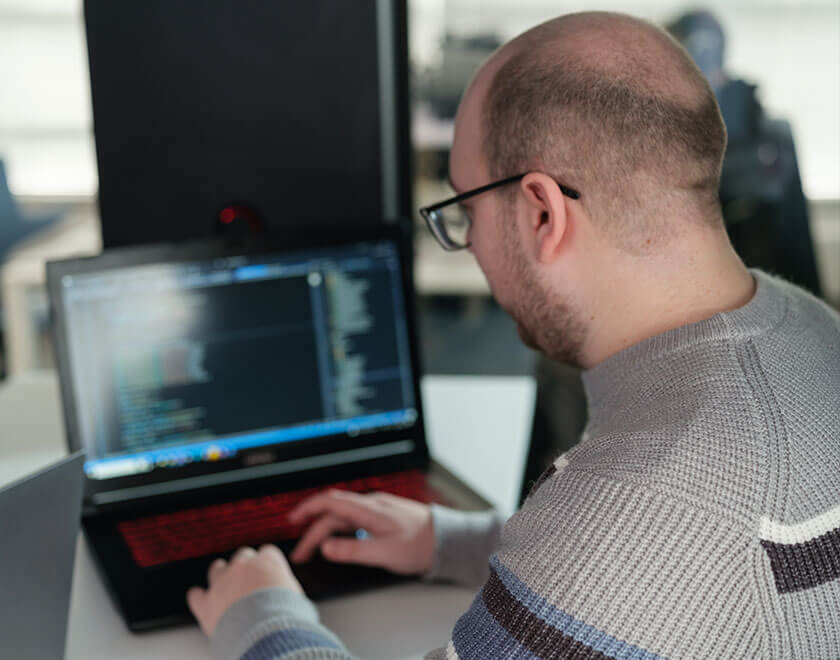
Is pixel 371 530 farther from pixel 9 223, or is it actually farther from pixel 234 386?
pixel 9 223

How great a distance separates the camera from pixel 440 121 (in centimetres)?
394

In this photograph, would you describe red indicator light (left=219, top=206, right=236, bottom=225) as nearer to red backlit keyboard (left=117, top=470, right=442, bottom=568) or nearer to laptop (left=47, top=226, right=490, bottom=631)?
laptop (left=47, top=226, right=490, bottom=631)

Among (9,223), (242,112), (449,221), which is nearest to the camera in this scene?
(449,221)

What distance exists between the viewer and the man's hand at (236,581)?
0.84m

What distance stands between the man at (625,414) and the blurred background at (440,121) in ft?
8.47

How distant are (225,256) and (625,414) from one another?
602 millimetres

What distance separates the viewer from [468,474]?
1230mm

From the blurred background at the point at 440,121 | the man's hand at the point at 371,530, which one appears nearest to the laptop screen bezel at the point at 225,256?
the man's hand at the point at 371,530

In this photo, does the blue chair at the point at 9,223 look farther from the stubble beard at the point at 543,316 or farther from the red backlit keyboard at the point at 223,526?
the stubble beard at the point at 543,316

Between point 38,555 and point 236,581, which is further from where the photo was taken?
point 236,581

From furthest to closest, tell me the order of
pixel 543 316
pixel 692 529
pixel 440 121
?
pixel 440 121 → pixel 543 316 → pixel 692 529

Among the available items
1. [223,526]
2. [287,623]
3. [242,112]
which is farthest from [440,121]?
[287,623]

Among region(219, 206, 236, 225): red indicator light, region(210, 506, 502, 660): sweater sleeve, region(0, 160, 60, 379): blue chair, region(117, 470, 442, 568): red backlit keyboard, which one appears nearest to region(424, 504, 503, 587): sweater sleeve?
region(210, 506, 502, 660): sweater sleeve

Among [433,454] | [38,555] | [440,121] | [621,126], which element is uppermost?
[440,121]
